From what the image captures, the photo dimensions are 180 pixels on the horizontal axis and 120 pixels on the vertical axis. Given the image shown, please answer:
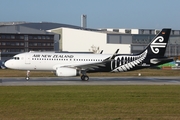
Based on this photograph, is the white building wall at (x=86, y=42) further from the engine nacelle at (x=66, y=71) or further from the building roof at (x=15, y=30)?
the engine nacelle at (x=66, y=71)

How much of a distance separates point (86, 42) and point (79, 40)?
275cm

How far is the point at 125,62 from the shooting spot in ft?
140

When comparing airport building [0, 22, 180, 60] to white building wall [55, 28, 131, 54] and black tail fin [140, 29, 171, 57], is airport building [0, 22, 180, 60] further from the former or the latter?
black tail fin [140, 29, 171, 57]

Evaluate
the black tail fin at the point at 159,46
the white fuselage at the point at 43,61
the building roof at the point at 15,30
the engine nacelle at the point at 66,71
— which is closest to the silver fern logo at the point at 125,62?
the black tail fin at the point at 159,46

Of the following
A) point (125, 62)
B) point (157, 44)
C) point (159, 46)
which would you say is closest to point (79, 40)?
point (157, 44)

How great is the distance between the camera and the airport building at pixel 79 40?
116 metres
